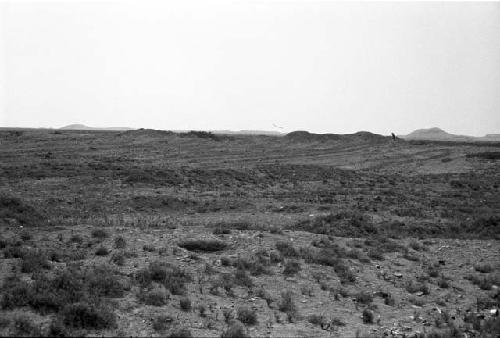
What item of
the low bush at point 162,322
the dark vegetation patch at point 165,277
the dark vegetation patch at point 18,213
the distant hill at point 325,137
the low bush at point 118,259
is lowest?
the low bush at point 162,322

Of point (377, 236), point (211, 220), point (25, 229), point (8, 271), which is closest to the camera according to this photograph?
point (8, 271)

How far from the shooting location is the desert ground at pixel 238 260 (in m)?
8.04

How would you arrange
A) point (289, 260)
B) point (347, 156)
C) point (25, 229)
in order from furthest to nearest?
point (347, 156)
point (25, 229)
point (289, 260)

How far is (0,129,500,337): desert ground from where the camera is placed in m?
8.04

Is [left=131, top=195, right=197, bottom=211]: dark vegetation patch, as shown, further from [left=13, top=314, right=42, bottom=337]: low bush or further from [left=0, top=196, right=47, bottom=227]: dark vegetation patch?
[left=13, top=314, right=42, bottom=337]: low bush

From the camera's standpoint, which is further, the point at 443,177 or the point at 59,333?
the point at 443,177

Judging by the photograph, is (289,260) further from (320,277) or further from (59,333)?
(59,333)

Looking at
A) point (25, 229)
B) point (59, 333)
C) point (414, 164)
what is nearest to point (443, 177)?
point (414, 164)

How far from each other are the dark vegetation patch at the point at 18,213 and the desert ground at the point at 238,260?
0.07 meters

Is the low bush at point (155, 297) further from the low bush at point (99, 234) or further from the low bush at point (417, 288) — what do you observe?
the low bush at point (417, 288)

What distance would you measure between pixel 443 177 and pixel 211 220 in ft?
74.6

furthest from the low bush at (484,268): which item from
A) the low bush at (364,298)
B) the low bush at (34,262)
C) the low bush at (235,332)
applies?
the low bush at (34,262)

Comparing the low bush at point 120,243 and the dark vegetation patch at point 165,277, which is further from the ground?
the low bush at point 120,243

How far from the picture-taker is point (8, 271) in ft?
30.8
